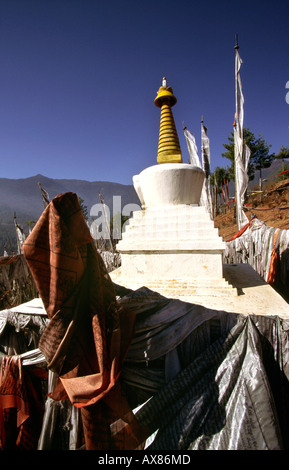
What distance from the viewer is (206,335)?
199 centimetres

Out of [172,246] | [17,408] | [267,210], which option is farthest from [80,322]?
[267,210]

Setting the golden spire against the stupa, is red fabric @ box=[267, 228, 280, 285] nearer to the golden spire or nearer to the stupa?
the stupa

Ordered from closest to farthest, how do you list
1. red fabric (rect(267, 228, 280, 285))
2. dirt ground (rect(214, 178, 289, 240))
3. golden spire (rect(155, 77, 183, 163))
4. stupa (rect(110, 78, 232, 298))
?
stupa (rect(110, 78, 232, 298)), golden spire (rect(155, 77, 183, 163)), red fabric (rect(267, 228, 280, 285)), dirt ground (rect(214, 178, 289, 240))

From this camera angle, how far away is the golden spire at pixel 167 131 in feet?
12.4

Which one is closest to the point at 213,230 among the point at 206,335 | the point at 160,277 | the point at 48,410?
the point at 160,277

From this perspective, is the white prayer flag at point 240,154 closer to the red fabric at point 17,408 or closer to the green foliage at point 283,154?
the red fabric at point 17,408

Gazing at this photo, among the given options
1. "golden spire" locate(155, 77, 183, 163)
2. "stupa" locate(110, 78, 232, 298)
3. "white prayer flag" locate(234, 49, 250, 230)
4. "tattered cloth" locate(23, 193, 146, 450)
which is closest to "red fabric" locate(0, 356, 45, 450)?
"tattered cloth" locate(23, 193, 146, 450)

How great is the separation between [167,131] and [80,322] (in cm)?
359

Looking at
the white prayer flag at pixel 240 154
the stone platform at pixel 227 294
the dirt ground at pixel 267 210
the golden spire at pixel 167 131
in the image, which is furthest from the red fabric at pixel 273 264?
the dirt ground at pixel 267 210

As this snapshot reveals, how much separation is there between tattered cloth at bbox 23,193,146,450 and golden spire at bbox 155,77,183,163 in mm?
2669

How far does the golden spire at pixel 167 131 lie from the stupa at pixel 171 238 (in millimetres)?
18

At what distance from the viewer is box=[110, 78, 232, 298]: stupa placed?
302 cm

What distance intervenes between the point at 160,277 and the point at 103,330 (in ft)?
6.01

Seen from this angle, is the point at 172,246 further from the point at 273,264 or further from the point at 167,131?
the point at 273,264
